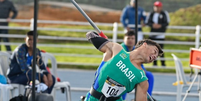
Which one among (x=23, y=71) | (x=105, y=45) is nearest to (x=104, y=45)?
(x=105, y=45)

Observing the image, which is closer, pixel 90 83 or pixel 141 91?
pixel 141 91

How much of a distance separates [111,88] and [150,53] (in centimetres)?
50

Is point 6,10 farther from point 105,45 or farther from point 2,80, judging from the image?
point 105,45

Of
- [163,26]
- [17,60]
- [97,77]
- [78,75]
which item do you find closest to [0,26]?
[78,75]

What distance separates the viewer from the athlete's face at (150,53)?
16.5ft

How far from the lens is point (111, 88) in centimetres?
506

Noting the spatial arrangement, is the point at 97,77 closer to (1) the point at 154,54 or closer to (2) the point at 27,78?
(1) the point at 154,54

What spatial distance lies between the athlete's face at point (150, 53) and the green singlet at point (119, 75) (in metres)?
0.14

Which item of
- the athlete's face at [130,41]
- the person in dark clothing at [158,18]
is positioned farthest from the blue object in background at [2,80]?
the person in dark clothing at [158,18]

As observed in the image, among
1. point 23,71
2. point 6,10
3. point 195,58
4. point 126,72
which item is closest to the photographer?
point 126,72

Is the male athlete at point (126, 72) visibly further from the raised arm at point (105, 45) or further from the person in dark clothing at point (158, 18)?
the person in dark clothing at point (158, 18)

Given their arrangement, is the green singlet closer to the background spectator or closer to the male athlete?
the male athlete

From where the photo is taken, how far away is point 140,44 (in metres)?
5.14

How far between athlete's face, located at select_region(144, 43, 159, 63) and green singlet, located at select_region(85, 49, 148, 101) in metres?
0.14
